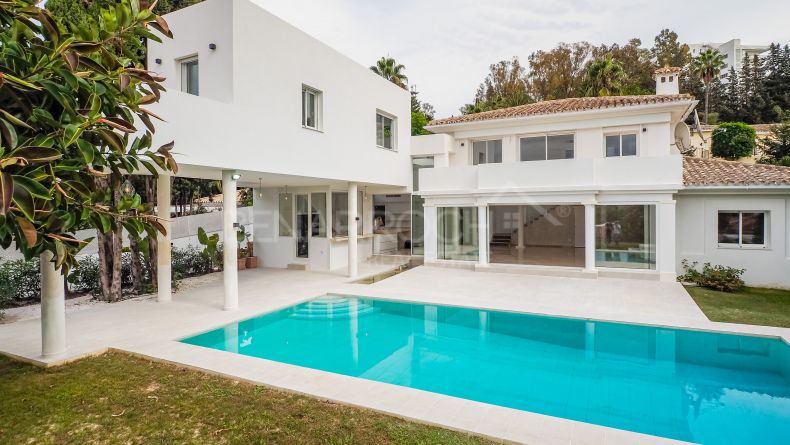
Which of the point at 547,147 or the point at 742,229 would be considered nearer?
the point at 742,229

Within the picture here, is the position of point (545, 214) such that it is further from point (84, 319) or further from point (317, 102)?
point (84, 319)

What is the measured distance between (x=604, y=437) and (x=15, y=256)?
80.8 ft

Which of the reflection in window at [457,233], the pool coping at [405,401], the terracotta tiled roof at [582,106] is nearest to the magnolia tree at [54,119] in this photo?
the pool coping at [405,401]

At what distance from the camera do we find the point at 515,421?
5977 millimetres

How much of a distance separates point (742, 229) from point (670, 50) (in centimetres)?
5289

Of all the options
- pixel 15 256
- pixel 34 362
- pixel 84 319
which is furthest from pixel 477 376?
pixel 15 256

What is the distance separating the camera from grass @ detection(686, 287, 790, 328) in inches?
454

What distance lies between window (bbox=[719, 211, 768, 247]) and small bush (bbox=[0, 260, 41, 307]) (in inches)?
994

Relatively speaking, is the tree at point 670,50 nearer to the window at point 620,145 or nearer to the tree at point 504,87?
the tree at point 504,87

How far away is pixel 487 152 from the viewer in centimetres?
2281

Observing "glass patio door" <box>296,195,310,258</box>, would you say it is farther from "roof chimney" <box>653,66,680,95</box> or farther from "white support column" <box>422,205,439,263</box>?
"roof chimney" <box>653,66,680,95</box>

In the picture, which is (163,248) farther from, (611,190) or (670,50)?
(670,50)

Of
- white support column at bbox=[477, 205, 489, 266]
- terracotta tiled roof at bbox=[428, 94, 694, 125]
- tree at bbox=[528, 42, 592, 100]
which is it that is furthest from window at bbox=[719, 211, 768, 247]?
tree at bbox=[528, 42, 592, 100]

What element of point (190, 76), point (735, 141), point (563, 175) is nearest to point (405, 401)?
point (190, 76)
